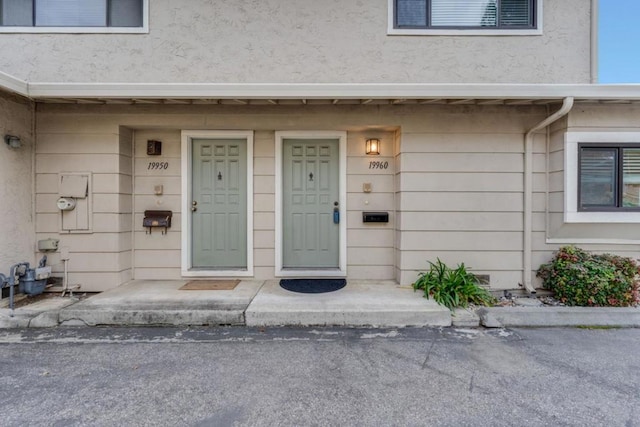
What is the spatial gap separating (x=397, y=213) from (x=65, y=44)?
16.3ft

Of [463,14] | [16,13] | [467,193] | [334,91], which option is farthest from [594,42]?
[16,13]

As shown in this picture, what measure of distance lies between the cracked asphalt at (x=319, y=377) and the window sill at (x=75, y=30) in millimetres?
3697

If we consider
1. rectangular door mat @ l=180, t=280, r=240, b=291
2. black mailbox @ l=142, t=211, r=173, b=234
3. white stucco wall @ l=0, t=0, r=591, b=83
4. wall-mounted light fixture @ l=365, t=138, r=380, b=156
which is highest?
white stucco wall @ l=0, t=0, r=591, b=83

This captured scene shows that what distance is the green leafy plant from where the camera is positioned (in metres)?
3.68

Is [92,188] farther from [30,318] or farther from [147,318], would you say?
[147,318]

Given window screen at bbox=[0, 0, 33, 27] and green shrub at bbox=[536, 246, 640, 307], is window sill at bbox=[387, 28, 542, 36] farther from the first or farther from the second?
window screen at bbox=[0, 0, 33, 27]

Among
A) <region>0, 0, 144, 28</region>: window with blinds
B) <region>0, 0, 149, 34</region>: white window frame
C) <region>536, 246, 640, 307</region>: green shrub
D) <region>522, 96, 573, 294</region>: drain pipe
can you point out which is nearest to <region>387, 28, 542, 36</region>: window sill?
<region>522, 96, 573, 294</region>: drain pipe

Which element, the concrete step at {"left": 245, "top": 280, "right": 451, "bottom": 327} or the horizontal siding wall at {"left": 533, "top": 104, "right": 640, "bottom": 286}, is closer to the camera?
the concrete step at {"left": 245, "top": 280, "right": 451, "bottom": 327}

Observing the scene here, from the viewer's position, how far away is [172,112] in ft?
14.0

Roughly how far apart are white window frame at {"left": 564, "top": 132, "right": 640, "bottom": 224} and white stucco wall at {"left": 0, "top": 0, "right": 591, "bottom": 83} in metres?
0.79

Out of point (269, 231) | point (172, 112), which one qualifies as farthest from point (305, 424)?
point (172, 112)

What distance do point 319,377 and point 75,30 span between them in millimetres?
5131

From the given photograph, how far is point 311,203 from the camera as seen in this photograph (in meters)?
4.64

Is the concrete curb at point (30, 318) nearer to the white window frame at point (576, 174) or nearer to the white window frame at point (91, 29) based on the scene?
the white window frame at point (91, 29)
